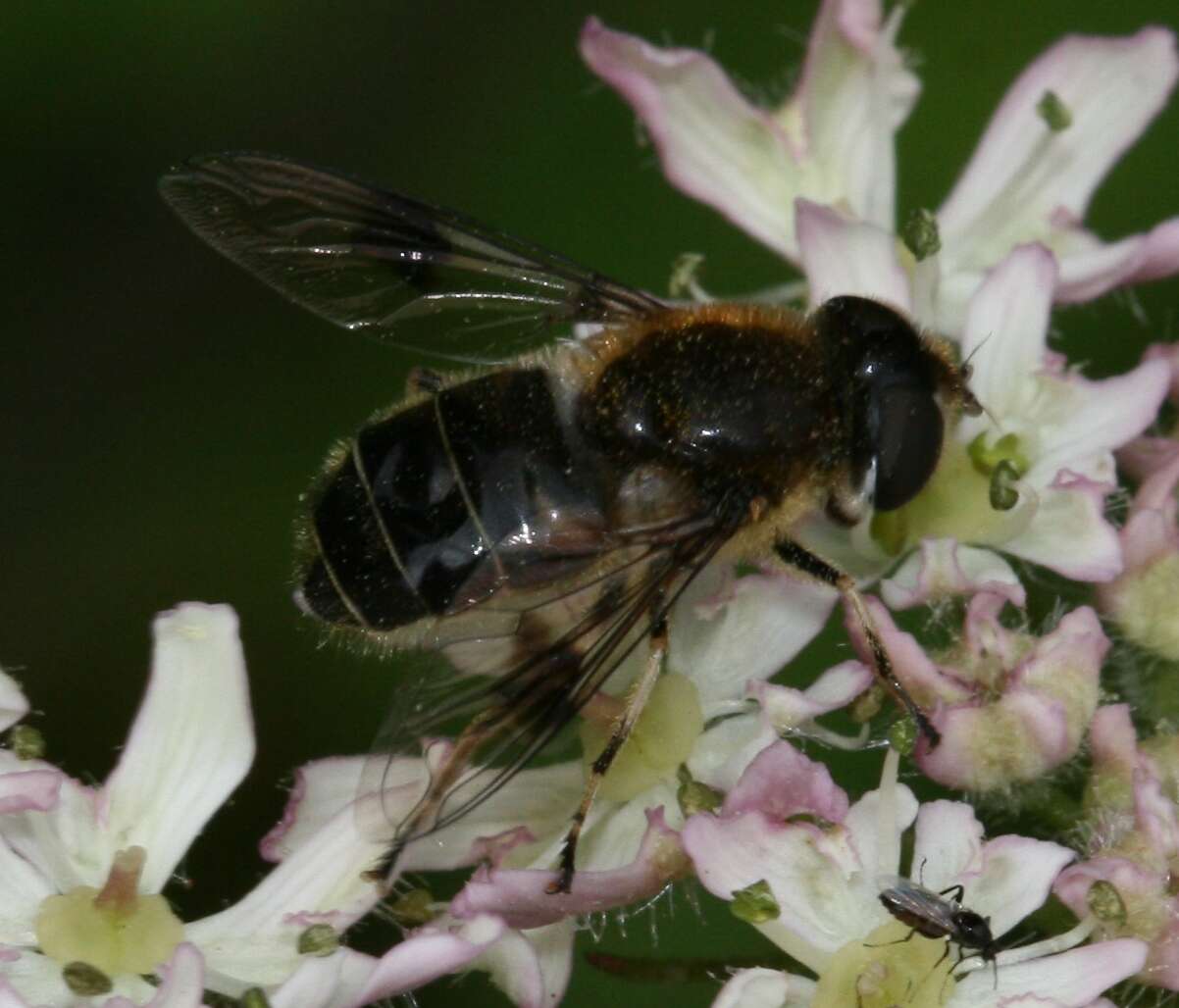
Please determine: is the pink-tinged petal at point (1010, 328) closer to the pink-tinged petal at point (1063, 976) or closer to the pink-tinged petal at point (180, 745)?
the pink-tinged petal at point (1063, 976)

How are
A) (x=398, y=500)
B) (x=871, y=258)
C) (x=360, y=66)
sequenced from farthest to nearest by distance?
(x=360, y=66) → (x=871, y=258) → (x=398, y=500)

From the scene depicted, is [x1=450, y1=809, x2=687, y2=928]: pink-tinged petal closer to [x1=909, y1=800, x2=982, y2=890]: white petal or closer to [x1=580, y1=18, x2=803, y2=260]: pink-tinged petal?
[x1=909, y1=800, x2=982, y2=890]: white petal

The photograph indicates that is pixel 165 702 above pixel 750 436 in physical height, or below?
below

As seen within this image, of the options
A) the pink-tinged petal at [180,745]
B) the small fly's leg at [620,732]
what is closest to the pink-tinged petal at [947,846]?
the small fly's leg at [620,732]

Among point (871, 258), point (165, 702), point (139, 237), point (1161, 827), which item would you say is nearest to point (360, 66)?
point (139, 237)

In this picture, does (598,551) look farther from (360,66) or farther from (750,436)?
→ (360,66)

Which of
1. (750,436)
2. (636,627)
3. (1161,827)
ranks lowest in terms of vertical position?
(1161,827)

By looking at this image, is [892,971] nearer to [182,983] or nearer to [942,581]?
[942,581]
